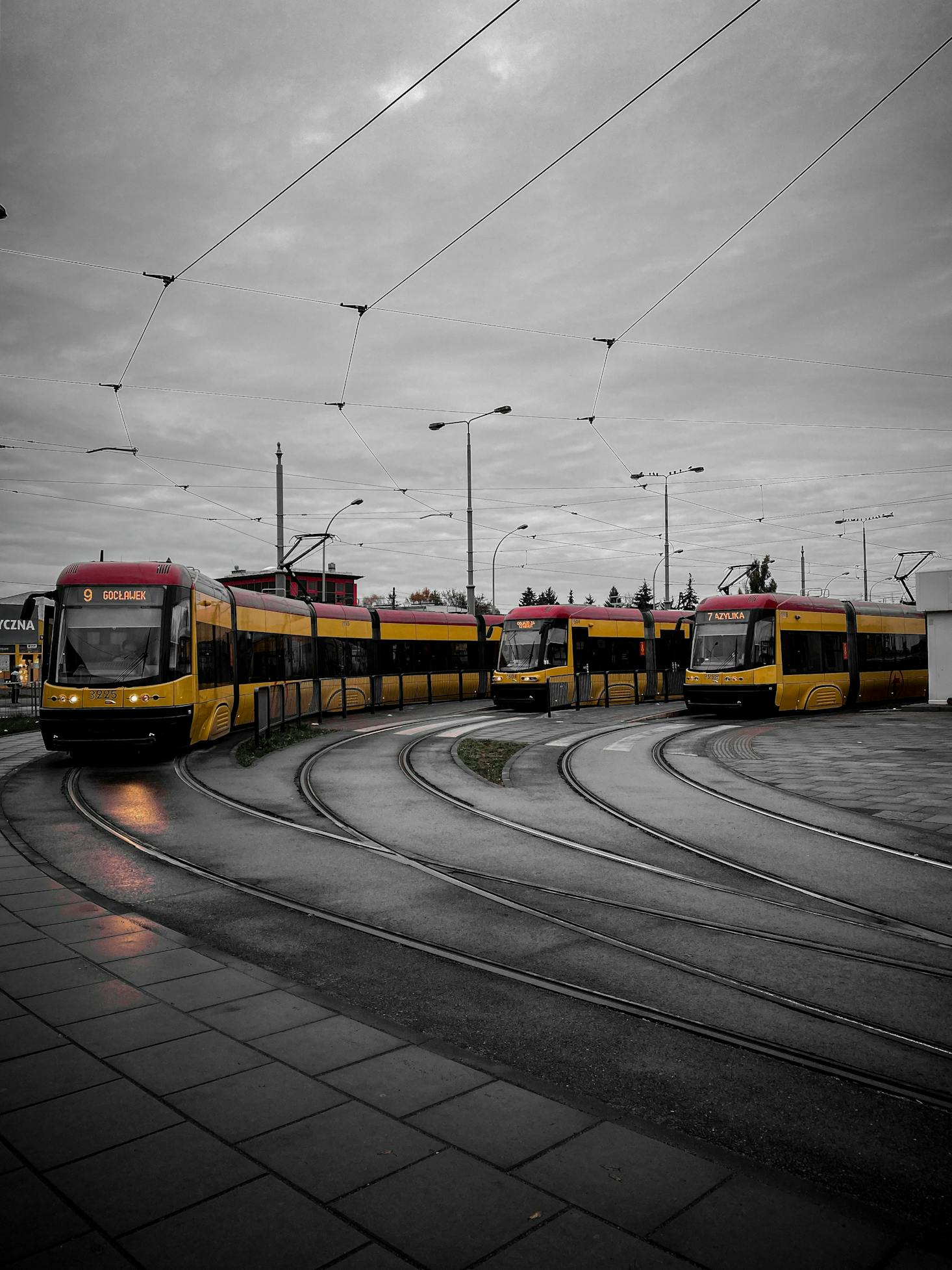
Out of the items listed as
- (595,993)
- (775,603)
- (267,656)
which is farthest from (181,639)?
(775,603)

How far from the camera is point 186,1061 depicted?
12.1 feet

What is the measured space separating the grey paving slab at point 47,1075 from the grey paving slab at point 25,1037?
58 mm

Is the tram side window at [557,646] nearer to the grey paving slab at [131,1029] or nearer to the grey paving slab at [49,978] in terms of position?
the grey paving slab at [49,978]

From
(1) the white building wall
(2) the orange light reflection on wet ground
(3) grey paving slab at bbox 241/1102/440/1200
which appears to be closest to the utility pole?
(2) the orange light reflection on wet ground

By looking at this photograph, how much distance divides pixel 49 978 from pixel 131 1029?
1.00m

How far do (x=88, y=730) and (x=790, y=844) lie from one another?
10444 mm

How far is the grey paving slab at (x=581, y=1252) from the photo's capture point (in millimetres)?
2445

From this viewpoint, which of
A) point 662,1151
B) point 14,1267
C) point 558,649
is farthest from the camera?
point 558,649

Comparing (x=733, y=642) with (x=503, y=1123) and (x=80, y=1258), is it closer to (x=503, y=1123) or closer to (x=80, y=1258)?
(x=503, y=1123)

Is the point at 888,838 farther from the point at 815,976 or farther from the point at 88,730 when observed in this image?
the point at 88,730

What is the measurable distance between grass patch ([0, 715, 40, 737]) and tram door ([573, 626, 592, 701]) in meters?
15.2

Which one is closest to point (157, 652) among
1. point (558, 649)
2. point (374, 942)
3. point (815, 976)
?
point (374, 942)

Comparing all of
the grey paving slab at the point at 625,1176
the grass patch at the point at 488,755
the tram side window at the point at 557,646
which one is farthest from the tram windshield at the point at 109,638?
the tram side window at the point at 557,646

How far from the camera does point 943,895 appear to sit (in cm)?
658
